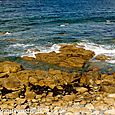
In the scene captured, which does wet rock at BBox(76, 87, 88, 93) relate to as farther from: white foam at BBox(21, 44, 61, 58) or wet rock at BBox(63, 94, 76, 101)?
white foam at BBox(21, 44, 61, 58)

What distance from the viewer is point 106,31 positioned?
57.6m

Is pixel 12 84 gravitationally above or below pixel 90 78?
above

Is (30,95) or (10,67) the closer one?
(30,95)

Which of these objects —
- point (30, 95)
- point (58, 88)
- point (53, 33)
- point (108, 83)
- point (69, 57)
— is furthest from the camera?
point (53, 33)

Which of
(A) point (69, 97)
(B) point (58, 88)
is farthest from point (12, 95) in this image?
(A) point (69, 97)

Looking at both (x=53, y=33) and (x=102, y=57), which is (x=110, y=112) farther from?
(x=53, y=33)

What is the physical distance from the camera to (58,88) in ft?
101

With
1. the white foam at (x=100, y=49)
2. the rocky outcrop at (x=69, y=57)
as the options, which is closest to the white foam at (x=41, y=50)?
the rocky outcrop at (x=69, y=57)

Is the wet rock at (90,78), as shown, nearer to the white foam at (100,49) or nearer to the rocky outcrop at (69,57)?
the rocky outcrop at (69,57)

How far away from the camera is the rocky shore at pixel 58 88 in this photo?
2597cm

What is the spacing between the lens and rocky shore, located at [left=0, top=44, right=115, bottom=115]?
25969 mm

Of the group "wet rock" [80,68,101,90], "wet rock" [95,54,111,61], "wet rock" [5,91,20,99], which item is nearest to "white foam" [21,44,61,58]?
"wet rock" [95,54,111,61]

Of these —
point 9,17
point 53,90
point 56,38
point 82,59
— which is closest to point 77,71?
point 82,59

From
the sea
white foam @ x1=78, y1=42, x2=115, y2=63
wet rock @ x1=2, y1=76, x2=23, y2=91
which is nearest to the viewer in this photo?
wet rock @ x1=2, y1=76, x2=23, y2=91
